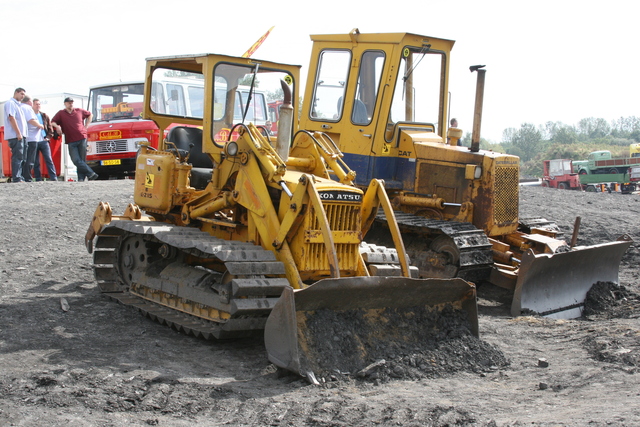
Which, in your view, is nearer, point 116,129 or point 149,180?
point 149,180

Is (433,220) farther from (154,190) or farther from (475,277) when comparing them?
(154,190)

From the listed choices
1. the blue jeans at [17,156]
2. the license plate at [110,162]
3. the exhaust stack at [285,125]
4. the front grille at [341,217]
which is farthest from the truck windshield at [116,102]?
the front grille at [341,217]

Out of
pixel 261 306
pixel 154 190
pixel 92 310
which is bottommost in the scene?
pixel 92 310

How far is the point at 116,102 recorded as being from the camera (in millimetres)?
17297

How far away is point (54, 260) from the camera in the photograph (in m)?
9.62

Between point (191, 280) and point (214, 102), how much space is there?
1.84 metres

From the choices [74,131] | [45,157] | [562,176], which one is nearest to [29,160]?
[45,157]

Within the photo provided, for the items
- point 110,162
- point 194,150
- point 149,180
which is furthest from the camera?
point 110,162

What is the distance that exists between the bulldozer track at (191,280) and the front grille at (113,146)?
8.91m

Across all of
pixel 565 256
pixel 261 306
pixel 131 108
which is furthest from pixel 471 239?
pixel 131 108

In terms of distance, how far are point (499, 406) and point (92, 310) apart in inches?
178

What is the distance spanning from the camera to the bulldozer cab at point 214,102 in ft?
23.5

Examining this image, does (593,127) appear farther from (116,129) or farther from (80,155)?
(80,155)

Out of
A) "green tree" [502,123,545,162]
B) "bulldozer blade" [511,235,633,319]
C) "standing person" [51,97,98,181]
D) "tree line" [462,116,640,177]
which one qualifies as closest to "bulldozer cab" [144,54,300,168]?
"bulldozer blade" [511,235,633,319]
